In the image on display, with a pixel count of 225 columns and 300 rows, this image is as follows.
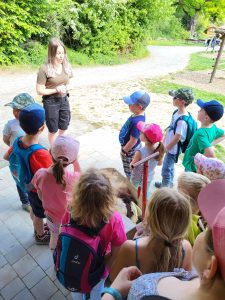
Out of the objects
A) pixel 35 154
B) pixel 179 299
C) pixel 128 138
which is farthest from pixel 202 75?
pixel 179 299

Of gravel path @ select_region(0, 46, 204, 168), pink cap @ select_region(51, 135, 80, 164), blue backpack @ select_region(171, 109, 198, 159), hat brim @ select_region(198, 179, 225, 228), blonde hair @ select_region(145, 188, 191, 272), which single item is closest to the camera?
hat brim @ select_region(198, 179, 225, 228)

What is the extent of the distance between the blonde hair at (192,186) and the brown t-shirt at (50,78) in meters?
2.69

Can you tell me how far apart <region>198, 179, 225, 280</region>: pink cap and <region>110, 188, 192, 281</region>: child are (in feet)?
1.56

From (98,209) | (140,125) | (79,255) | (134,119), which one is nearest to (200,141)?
(140,125)

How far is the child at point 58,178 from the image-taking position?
224cm

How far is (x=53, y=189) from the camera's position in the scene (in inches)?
91.5

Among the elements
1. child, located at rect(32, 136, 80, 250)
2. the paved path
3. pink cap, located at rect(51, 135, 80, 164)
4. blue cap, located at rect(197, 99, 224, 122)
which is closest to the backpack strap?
child, located at rect(32, 136, 80, 250)

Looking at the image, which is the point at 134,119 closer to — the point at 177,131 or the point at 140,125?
the point at 140,125

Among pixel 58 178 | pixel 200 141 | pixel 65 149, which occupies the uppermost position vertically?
pixel 65 149

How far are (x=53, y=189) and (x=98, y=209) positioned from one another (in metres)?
0.74

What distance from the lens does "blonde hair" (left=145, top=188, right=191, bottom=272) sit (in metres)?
1.54

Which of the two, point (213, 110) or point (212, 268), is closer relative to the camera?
point (212, 268)

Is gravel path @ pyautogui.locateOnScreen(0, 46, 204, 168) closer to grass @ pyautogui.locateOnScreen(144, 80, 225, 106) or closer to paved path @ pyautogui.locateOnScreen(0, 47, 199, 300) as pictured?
paved path @ pyautogui.locateOnScreen(0, 47, 199, 300)

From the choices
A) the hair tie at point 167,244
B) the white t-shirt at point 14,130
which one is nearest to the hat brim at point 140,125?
the white t-shirt at point 14,130
